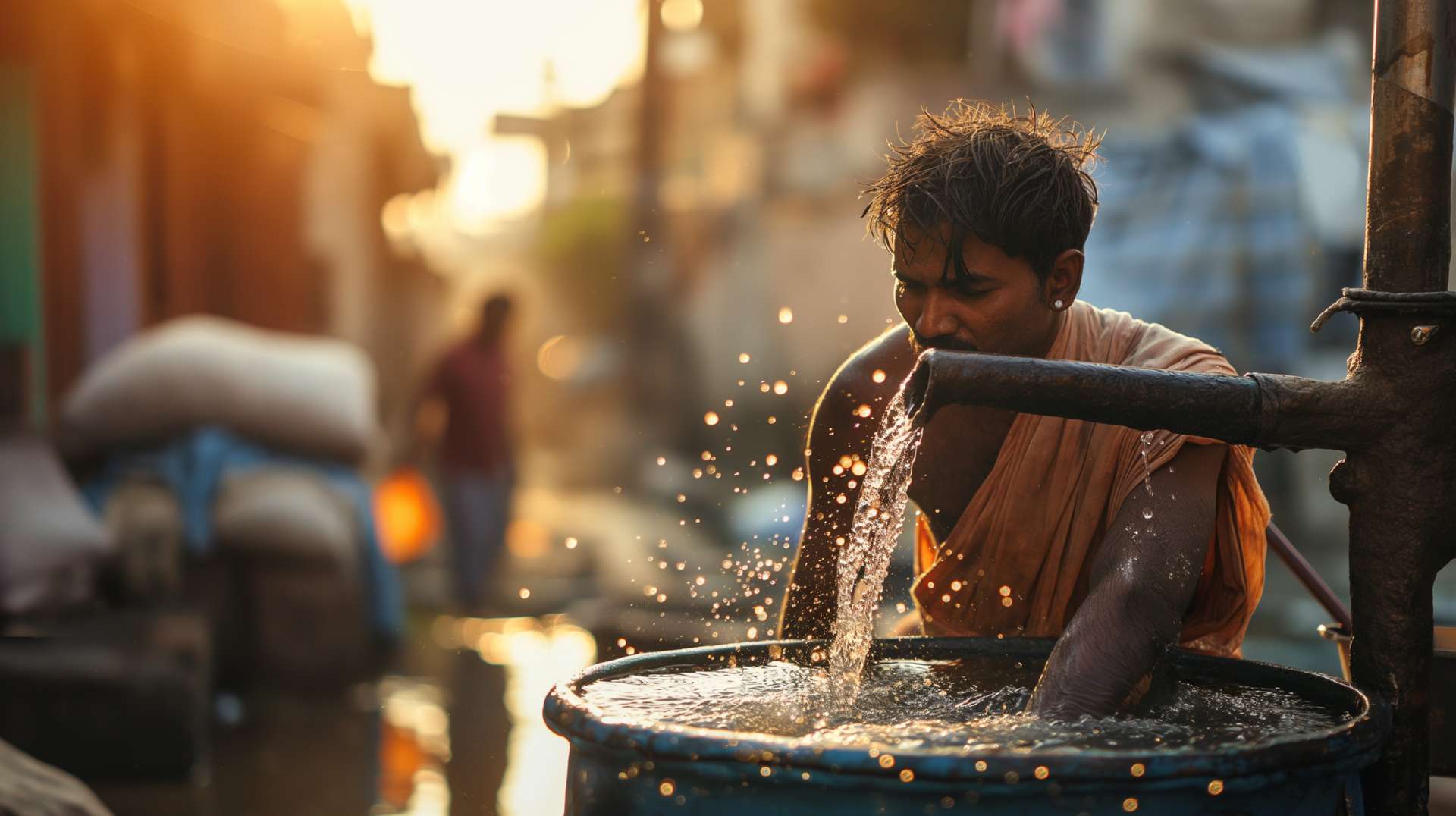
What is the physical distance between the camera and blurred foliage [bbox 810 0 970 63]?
16.0 meters

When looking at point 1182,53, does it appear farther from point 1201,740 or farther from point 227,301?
point 1201,740

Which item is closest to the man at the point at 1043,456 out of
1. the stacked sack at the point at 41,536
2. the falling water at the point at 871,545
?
the falling water at the point at 871,545

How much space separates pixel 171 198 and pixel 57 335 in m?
1.84

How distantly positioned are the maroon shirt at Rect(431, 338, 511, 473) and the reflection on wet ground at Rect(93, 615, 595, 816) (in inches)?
50.8

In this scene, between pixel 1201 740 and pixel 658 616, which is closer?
pixel 1201 740

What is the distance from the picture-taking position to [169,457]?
253 inches

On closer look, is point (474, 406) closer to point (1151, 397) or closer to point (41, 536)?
point (41, 536)

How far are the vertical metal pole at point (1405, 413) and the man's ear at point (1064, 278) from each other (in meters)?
0.49

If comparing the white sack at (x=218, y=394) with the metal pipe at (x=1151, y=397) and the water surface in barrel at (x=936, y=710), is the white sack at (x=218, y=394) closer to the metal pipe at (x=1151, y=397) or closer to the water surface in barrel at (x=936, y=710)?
the water surface in barrel at (x=936, y=710)

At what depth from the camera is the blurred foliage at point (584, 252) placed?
37.3 metres

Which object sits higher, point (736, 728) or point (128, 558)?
point (736, 728)

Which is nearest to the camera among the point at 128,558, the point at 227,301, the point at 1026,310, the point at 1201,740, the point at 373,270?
the point at 1201,740

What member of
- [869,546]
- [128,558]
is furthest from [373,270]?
[869,546]

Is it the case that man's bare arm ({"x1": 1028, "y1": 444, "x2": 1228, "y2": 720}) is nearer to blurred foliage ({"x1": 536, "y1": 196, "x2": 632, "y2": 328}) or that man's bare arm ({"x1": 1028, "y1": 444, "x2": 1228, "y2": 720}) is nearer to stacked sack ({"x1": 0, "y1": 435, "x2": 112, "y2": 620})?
stacked sack ({"x1": 0, "y1": 435, "x2": 112, "y2": 620})
